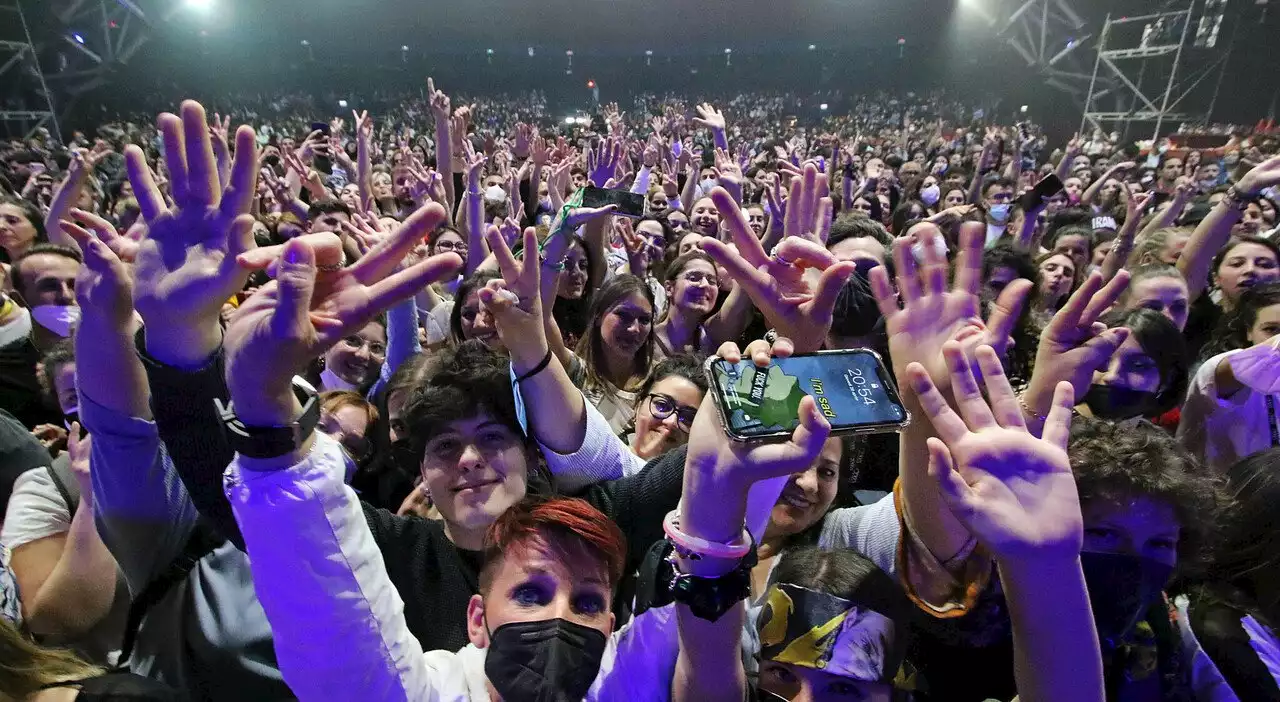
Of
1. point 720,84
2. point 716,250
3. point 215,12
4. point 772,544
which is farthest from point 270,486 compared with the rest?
point 720,84

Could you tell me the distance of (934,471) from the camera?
3.18 ft

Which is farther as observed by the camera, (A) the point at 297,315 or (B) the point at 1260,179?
(B) the point at 1260,179

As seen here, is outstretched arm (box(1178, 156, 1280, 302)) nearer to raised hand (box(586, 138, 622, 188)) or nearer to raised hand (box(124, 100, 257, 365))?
raised hand (box(586, 138, 622, 188))

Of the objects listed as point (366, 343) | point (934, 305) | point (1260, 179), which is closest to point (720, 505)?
point (934, 305)

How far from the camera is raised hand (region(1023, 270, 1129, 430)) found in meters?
1.38

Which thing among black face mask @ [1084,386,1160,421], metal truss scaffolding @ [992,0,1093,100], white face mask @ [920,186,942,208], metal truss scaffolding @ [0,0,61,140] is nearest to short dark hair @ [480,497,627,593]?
black face mask @ [1084,386,1160,421]

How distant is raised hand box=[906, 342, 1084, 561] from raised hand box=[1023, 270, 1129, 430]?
0.44m

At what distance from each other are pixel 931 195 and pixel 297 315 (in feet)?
25.3

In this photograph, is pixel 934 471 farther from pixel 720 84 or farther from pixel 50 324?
pixel 720 84

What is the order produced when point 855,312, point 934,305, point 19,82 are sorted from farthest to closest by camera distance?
point 19,82 < point 855,312 < point 934,305

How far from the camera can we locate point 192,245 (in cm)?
123

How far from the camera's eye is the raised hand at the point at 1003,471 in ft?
3.12

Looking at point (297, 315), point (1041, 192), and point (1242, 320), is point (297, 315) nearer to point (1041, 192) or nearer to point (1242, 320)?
point (1242, 320)

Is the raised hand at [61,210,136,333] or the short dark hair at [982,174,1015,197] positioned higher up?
the raised hand at [61,210,136,333]
